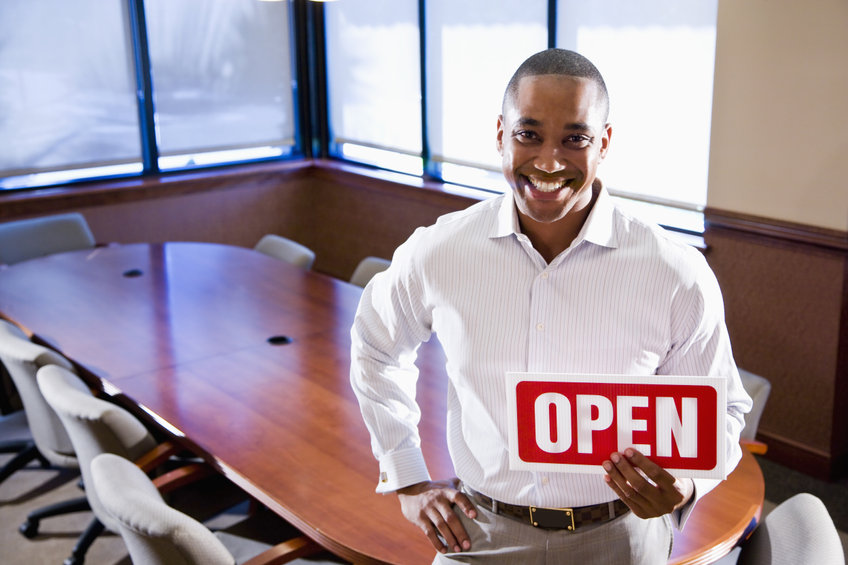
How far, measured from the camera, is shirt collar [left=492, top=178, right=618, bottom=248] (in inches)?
57.6

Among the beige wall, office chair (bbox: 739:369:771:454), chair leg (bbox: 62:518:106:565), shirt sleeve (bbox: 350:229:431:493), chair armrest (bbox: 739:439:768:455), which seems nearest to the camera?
shirt sleeve (bbox: 350:229:431:493)

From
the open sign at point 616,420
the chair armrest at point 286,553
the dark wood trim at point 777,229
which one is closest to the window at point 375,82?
the dark wood trim at point 777,229

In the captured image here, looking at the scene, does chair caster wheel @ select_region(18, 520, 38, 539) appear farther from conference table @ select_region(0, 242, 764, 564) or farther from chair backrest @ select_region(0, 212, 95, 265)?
chair backrest @ select_region(0, 212, 95, 265)

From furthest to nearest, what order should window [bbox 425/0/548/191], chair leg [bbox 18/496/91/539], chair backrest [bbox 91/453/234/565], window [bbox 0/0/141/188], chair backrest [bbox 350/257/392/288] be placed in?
window [bbox 0/0/141/188] < window [bbox 425/0/548/191] < chair backrest [bbox 350/257/392/288] < chair leg [bbox 18/496/91/539] < chair backrest [bbox 91/453/234/565]

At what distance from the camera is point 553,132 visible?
140cm

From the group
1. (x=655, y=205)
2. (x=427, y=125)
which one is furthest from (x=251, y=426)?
(x=427, y=125)

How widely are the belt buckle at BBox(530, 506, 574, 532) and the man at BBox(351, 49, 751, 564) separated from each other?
11mm

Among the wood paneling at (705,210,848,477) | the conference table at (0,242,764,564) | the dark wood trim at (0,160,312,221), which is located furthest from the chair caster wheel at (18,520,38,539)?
the wood paneling at (705,210,848,477)

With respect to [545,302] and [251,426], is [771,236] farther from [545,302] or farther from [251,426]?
[545,302]

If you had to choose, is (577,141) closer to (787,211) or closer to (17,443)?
(787,211)

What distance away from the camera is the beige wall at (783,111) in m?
3.55

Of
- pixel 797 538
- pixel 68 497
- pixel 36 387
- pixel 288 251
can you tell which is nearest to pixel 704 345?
pixel 797 538

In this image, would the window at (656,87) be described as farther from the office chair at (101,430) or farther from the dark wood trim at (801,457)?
the office chair at (101,430)

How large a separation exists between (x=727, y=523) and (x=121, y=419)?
172 cm
